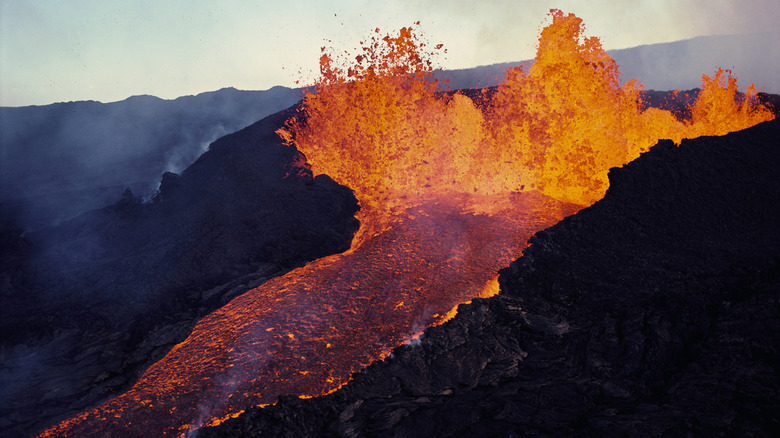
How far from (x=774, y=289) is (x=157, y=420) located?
11841 mm

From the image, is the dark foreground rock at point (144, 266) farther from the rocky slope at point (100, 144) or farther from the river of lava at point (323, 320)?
the rocky slope at point (100, 144)

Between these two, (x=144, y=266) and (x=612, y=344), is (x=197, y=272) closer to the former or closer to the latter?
(x=144, y=266)

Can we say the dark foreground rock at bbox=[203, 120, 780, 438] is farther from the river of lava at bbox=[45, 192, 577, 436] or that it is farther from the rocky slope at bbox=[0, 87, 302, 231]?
the rocky slope at bbox=[0, 87, 302, 231]

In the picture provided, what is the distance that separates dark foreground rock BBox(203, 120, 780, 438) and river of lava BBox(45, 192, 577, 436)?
2.18ft

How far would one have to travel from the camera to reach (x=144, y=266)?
16.5 m

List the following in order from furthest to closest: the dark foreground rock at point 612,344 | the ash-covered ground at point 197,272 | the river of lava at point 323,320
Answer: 1. the ash-covered ground at point 197,272
2. the river of lava at point 323,320
3. the dark foreground rock at point 612,344

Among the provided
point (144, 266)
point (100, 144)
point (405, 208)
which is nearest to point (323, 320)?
point (405, 208)

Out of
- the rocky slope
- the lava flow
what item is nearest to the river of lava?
the lava flow

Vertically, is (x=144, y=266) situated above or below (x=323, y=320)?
above

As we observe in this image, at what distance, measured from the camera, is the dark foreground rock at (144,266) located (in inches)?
431

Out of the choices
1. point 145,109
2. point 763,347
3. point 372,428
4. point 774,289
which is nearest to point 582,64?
point 774,289

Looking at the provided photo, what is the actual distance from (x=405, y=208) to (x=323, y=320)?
21.0ft

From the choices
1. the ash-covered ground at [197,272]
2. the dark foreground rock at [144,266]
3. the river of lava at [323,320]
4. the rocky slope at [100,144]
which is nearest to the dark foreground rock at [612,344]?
the ash-covered ground at [197,272]

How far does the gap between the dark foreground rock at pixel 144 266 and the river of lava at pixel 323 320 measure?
1.45 meters
